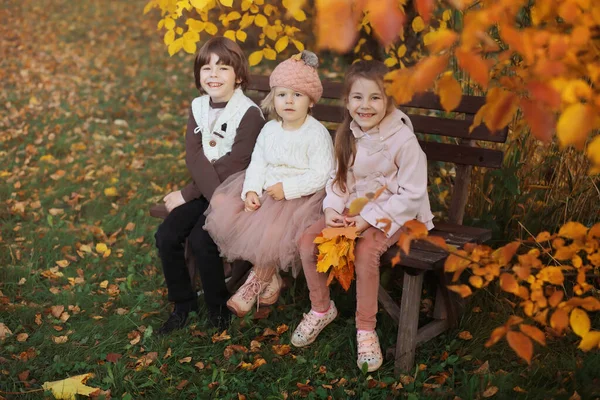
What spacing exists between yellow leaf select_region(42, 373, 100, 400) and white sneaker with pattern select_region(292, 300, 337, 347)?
3.17 ft

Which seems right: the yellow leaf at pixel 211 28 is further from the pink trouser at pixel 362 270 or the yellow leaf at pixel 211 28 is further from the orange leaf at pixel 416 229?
the orange leaf at pixel 416 229

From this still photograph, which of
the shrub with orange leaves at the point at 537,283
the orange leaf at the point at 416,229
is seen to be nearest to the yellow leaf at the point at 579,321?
the shrub with orange leaves at the point at 537,283

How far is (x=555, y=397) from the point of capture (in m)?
2.94

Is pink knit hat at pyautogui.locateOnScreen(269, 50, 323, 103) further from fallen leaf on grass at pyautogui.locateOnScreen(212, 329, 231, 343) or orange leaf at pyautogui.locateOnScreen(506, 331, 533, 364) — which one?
orange leaf at pyautogui.locateOnScreen(506, 331, 533, 364)

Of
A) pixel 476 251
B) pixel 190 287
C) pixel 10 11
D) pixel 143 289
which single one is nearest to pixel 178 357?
pixel 190 287

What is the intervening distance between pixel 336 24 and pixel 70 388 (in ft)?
7.50

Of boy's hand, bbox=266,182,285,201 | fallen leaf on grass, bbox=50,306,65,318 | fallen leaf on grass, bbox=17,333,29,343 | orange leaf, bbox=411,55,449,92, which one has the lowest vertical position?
fallen leaf on grass, bbox=17,333,29,343

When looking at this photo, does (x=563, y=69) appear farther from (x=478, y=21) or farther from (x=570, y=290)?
(x=570, y=290)

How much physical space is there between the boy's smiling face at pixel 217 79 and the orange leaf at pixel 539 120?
238 cm

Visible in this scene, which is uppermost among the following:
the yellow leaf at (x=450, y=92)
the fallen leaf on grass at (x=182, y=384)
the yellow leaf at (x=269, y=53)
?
the yellow leaf at (x=269, y=53)

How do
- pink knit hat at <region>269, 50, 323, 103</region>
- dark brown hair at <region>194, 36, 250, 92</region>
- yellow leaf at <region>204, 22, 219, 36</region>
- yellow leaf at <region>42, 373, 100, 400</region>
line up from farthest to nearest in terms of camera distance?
yellow leaf at <region>204, 22, 219, 36</region>, dark brown hair at <region>194, 36, 250, 92</region>, pink knit hat at <region>269, 50, 323, 103</region>, yellow leaf at <region>42, 373, 100, 400</region>

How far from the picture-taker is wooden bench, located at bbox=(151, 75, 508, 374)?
129 inches

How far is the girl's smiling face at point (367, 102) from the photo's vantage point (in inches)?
134

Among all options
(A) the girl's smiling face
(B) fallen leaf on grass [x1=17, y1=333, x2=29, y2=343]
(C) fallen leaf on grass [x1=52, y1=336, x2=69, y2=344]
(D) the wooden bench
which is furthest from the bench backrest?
(B) fallen leaf on grass [x1=17, y1=333, x2=29, y2=343]
